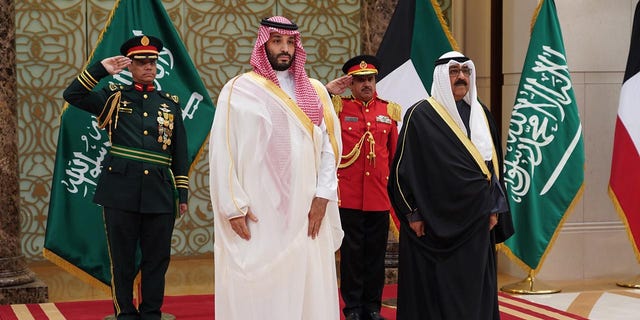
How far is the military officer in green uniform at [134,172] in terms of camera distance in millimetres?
5344

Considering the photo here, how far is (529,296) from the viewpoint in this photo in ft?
22.8

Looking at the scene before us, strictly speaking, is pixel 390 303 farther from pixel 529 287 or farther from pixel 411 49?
pixel 411 49

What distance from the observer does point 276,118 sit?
13.6 feet

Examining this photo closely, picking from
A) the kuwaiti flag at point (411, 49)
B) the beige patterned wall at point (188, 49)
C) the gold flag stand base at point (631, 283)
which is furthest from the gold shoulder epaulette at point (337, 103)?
the gold flag stand base at point (631, 283)

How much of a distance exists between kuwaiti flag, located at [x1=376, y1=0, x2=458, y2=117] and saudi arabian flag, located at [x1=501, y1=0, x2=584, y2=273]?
75cm

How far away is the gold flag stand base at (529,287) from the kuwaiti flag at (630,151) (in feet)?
2.30

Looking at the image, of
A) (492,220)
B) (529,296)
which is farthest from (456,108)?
(529,296)

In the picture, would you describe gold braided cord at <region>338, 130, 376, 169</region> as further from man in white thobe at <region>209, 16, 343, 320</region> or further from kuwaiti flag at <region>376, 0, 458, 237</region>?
man in white thobe at <region>209, 16, 343, 320</region>

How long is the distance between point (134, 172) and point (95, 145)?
799 mm

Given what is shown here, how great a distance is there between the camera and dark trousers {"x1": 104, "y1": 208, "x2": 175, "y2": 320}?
535 centimetres

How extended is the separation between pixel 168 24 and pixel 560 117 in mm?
2863

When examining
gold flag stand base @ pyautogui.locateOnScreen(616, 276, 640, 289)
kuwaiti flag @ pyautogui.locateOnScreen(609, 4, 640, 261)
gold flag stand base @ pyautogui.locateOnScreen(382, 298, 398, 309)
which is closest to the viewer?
gold flag stand base @ pyautogui.locateOnScreen(382, 298, 398, 309)

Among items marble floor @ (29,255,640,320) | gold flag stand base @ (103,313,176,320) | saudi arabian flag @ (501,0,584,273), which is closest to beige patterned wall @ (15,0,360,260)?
marble floor @ (29,255,640,320)

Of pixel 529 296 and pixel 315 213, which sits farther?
pixel 529 296
